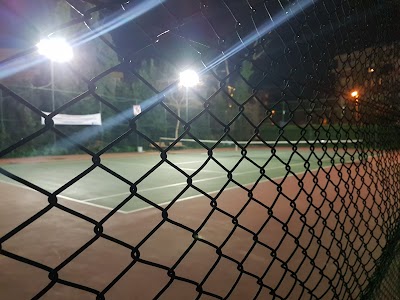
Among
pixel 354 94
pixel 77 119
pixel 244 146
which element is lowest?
pixel 244 146

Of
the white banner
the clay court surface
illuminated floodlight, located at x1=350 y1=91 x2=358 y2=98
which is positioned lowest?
the clay court surface

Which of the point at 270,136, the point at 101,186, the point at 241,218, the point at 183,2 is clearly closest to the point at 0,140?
the point at 101,186

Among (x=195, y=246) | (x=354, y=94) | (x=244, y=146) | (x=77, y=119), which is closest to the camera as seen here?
(x=244, y=146)

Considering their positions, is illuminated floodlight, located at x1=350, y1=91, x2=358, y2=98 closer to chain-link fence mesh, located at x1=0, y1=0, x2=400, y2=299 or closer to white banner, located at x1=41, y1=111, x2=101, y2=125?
chain-link fence mesh, located at x1=0, y1=0, x2=400, y2=299

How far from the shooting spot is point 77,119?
13.5 metres

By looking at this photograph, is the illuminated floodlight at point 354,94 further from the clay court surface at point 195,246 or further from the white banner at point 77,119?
the white banner at point 77,119

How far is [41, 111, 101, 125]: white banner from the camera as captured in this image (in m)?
12.7

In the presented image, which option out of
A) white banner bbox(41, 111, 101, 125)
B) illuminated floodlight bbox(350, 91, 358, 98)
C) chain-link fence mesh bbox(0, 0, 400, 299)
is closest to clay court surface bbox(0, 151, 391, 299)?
chain-link fence mesh bbox(0, 0, 400, 299)

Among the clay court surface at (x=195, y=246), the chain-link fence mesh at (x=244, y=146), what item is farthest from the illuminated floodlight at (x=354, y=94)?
the clay court surface at (x=195, y=246)

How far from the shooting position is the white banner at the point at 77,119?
12.7 m

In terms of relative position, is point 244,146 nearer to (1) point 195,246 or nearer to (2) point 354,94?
(2) point 354,94

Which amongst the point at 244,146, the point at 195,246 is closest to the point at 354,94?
the point at 244,146

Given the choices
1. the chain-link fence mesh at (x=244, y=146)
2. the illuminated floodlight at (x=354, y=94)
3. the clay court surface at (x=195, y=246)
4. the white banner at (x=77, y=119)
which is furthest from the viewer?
the white banner at (x=77, y=119)

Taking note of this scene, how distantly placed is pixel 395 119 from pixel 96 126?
13.3 metres
